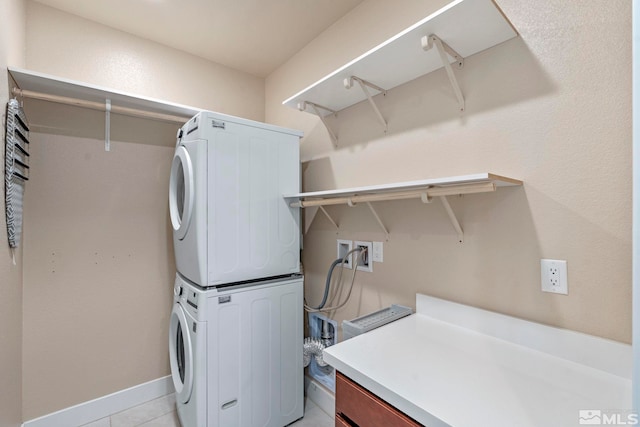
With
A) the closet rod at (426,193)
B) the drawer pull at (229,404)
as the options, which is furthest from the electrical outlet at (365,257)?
the drawer pull at (229,404)

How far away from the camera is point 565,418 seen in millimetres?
738

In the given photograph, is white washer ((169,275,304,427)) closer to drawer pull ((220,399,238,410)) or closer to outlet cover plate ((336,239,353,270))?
drawer pull ((220,399,238,410))

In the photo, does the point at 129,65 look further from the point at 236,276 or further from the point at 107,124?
the point at 236,276

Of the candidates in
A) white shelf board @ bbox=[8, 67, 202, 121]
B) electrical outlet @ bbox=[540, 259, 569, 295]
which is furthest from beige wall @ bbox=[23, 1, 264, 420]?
electrical outlet @ bbox=[540, 259, 569, 295]

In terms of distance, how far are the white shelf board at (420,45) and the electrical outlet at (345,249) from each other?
3.09ft

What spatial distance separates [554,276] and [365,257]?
3.13ft

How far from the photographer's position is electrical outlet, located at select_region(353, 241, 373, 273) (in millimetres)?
1815

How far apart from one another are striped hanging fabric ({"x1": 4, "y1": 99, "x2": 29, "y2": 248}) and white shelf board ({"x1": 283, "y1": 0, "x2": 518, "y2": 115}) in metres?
1.43

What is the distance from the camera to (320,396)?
2.14 meters

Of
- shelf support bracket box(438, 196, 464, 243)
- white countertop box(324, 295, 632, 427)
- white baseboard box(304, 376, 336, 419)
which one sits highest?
shelf support bracket box(438, 196, 464, 243)

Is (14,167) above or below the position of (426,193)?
above

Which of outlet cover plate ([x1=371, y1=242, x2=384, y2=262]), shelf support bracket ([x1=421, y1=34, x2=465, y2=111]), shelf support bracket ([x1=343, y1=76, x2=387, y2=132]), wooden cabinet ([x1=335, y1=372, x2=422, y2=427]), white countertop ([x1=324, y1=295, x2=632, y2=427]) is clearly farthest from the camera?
outlet cover plate ([x1=371, y1=242, x2=384, y2=262])

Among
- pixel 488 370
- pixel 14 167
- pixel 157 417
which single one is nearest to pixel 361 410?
pixel 488 370

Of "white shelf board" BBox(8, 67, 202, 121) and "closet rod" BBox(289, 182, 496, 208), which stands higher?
"white shelf board" BBox(8, 67, 202, 121)
